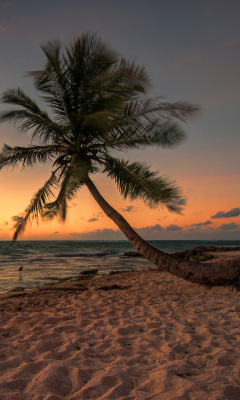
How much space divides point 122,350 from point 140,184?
4954 mm

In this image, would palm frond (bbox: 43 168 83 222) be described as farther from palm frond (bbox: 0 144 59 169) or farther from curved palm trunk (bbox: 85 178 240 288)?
curved palm trunk (bbox: 85 178 240 288)

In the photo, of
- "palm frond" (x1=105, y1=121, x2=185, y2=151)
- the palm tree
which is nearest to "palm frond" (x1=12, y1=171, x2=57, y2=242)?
the palm tree

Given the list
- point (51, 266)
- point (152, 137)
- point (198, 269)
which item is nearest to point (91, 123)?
point (152, 137)

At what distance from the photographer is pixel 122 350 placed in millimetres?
3131

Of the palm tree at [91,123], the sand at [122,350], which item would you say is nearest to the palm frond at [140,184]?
the palm tree at [91,123]

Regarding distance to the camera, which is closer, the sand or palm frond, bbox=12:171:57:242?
the sand

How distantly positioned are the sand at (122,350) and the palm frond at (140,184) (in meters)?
2.77

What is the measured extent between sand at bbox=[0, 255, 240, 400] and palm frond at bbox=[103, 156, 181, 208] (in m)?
2.77

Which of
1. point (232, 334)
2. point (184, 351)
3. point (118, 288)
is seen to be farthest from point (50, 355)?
point (118, 288)

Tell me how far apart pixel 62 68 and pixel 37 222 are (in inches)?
198

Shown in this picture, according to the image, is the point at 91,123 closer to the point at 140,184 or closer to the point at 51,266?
the point at 140,184

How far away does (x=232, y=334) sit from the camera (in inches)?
142

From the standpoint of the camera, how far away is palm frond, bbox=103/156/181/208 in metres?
7.19

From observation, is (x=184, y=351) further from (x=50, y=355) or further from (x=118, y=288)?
(x=118, y=288)
